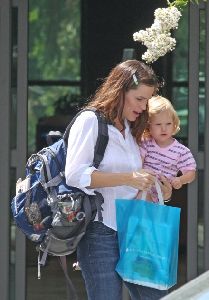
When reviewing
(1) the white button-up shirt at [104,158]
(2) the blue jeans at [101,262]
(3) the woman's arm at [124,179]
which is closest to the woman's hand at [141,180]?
(3) the woman's arm at [124,179]

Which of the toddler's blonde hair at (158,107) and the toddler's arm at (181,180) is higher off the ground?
the toddler's blonde hair at (158,107)

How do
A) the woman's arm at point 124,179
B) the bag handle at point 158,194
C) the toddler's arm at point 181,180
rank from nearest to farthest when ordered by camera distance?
the woman's arm at point 124,179 < the bag handle at point 158,194 < the toddler's arm at point 181,180

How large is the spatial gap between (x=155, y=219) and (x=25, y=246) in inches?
76.6

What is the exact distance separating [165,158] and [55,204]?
1.88ft

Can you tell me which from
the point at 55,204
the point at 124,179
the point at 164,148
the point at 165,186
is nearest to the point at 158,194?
the point at 165,186

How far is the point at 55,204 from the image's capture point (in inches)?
160

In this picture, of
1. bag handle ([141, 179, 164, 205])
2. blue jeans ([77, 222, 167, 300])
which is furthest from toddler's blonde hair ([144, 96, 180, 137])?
blue jeans ([77, 222, 167, 300])

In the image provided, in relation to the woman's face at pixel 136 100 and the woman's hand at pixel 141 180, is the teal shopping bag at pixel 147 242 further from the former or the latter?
the woman's face at pixel 136 100

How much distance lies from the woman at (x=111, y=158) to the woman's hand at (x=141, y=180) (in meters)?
0.04

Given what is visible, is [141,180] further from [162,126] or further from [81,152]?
[162,126]

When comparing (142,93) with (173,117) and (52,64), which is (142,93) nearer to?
(173,117)

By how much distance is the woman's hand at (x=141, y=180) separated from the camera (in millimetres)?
3932

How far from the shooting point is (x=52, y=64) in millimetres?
10922

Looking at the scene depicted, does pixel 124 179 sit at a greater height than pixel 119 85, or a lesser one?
lesser
